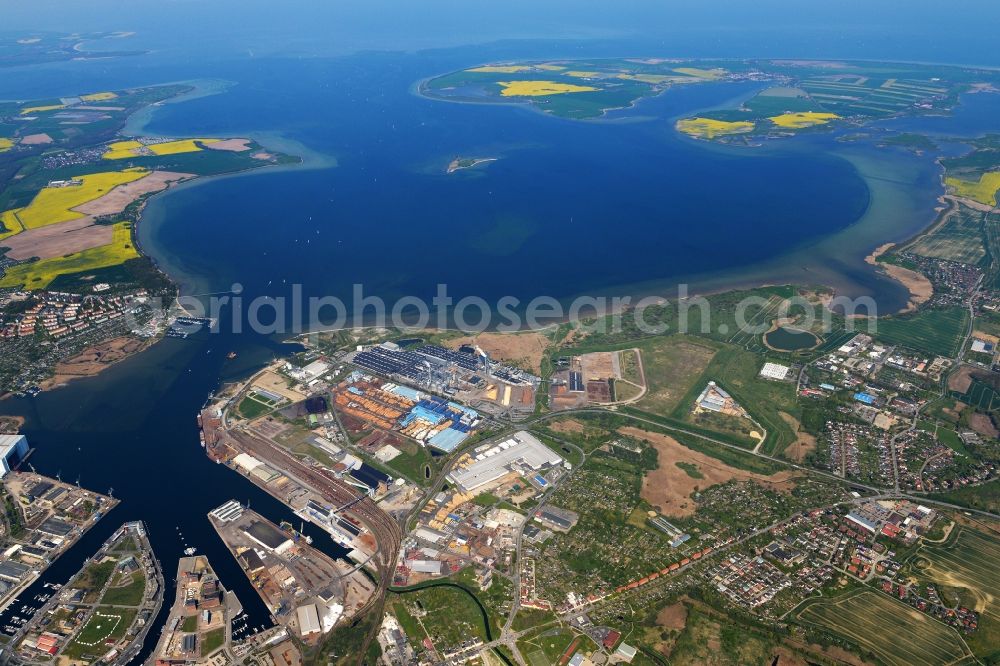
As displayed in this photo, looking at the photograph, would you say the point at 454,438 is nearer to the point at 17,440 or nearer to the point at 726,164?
the point at 17,440

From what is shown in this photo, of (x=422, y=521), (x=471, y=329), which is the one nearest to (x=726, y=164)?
(x=471, y=329)

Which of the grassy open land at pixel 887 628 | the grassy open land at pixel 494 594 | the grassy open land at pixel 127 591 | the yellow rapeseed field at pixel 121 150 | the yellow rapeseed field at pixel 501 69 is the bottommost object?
the grassy open land at pixel 127 591

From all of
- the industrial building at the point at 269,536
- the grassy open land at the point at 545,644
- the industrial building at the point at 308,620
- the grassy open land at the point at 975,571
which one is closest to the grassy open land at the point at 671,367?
the grassy open land at the point at 975,571

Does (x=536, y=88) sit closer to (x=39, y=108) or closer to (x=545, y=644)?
(x=39, y=108)

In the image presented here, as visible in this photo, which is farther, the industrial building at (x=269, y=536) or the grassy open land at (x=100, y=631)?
the industrial building at (x=269, y=536)

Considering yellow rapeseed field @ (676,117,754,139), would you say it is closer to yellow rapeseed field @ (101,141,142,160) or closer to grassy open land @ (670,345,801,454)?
grassy open land @ (670,345,801,454)

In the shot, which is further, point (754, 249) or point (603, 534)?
point (754, 249)

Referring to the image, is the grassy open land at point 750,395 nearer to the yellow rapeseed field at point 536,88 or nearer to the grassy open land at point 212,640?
the grassy open land at point 212,640

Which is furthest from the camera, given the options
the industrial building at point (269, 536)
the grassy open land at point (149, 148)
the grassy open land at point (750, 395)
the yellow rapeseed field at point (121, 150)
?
the grassy open land at point (149, 148)
